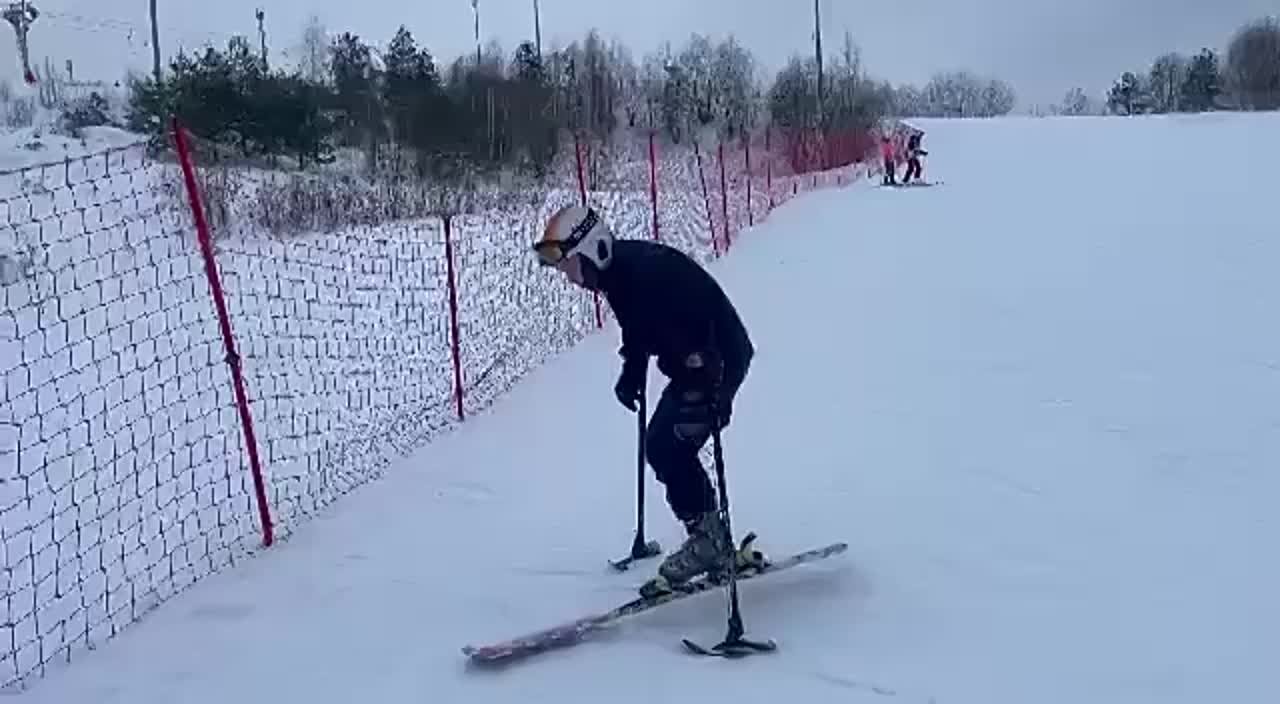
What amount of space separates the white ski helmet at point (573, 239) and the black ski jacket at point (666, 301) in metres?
0.08

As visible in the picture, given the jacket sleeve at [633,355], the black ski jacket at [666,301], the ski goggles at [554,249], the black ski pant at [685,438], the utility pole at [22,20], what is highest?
the utility pole at [22,20]

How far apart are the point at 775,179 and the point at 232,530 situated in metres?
28.6

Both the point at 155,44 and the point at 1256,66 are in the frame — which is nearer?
the point at 155,44

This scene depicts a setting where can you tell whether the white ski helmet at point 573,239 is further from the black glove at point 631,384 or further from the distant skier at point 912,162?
the distant skier at point 912,162

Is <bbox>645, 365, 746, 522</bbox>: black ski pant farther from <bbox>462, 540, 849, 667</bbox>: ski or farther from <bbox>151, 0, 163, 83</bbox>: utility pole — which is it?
<bbox>151, 0, 163, 83</bbox>: utility pole

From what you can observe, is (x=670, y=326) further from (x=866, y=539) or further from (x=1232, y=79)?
(x=1232, y=79)

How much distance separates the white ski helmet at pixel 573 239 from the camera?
169 inches

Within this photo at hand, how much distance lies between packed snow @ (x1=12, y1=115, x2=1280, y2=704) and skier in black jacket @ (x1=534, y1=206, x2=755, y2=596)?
1.90 feet

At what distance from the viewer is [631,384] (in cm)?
481

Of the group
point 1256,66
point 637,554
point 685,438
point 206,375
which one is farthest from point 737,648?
point 1256,66

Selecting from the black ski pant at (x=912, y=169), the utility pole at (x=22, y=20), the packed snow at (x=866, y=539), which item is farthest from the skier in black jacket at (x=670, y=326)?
the utility pole at (x=22, y=20)

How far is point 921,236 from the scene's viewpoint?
18.0 meters

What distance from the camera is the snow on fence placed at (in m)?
5.54

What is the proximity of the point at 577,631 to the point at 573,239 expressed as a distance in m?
1.39
